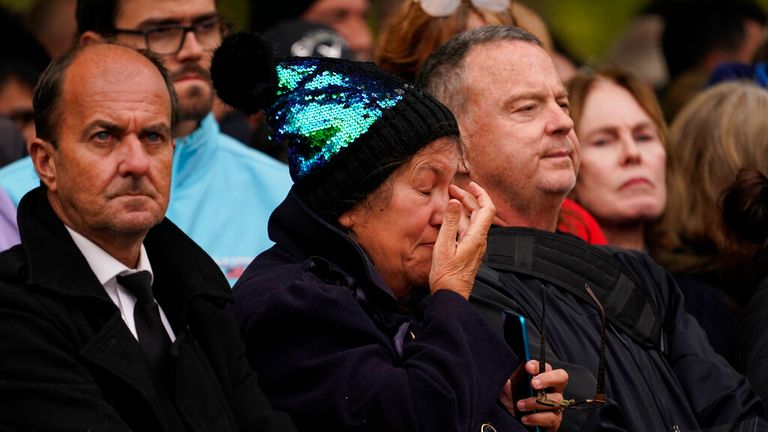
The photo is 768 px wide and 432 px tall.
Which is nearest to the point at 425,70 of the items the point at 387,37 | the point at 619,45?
the point at 387,37

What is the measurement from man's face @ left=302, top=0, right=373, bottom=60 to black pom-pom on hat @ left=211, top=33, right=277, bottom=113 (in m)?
4.35

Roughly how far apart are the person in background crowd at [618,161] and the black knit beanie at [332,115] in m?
2.21

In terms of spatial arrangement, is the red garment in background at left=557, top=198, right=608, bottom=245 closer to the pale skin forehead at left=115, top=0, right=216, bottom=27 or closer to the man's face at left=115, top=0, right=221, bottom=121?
the man's face at left=115, top=0, right=221, bottom=121

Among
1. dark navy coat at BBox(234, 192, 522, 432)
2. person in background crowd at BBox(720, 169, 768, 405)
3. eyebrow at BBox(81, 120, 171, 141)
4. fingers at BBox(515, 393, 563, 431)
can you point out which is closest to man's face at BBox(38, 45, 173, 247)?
eyebrow at BBox(81, 120, 171, 141)

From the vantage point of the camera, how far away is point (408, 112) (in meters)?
4.32

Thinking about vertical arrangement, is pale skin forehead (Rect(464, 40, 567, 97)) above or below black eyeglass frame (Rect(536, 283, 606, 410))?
above

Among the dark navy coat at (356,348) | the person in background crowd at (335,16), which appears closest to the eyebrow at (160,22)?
the dark navy coat at (356,348)

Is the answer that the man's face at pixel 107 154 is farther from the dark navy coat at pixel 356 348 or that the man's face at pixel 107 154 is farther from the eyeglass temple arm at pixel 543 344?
the eyeglass temple arm at pixel 543 344

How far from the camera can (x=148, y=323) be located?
3.91 m

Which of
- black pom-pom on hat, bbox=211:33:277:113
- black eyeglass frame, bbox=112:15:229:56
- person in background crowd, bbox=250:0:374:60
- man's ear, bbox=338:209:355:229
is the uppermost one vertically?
person in background crowd, bbox=250:0:374:60

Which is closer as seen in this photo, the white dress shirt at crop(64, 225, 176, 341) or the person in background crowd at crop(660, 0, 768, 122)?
the white dress shirt at crop(64, 225, 176, 341)

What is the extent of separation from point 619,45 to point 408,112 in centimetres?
970

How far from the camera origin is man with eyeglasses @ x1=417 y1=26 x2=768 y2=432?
4602 millimetres

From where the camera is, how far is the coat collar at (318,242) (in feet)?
13.8
